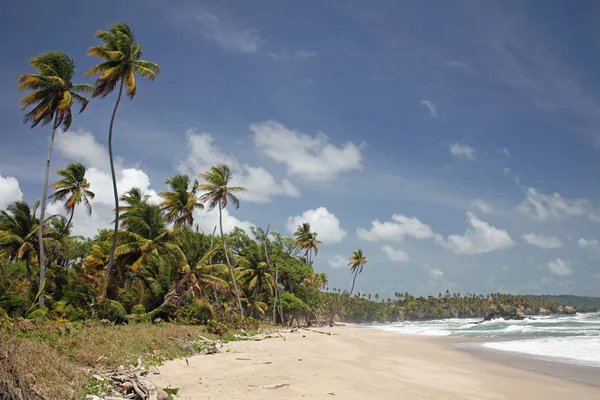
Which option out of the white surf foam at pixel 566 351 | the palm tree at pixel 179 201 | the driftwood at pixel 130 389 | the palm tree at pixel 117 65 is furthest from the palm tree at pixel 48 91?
the white surf foam at pixel 566 351

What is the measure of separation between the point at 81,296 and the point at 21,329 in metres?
12.1

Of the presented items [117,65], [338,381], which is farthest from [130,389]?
[117,65]

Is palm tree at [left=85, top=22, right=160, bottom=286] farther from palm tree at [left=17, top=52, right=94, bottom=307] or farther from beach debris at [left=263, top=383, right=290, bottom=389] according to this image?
beach debris at [left=263, top=383, right=290, bottom=389]

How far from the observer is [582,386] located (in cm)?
1228

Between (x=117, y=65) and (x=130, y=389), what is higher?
(x=117, y=65)

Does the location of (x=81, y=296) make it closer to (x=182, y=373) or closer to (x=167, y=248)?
(x=167, y=248)

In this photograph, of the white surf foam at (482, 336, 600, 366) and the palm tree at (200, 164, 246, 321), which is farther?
the palm tree at (200, 164, 246, 321)

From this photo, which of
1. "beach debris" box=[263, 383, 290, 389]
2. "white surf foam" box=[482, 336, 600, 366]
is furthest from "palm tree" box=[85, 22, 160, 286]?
"white surf foam" box=[482, 336, 600, 366]

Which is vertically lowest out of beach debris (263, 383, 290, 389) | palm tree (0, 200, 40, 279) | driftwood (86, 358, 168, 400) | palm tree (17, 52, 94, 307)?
beach debris (263, 383, 290, 389)

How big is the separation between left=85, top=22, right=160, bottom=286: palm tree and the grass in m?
10.4

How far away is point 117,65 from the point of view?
22.1m

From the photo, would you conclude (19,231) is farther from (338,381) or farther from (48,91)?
(338,381)

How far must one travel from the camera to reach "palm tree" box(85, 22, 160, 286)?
2166 cm

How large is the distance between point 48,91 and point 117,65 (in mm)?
3910
